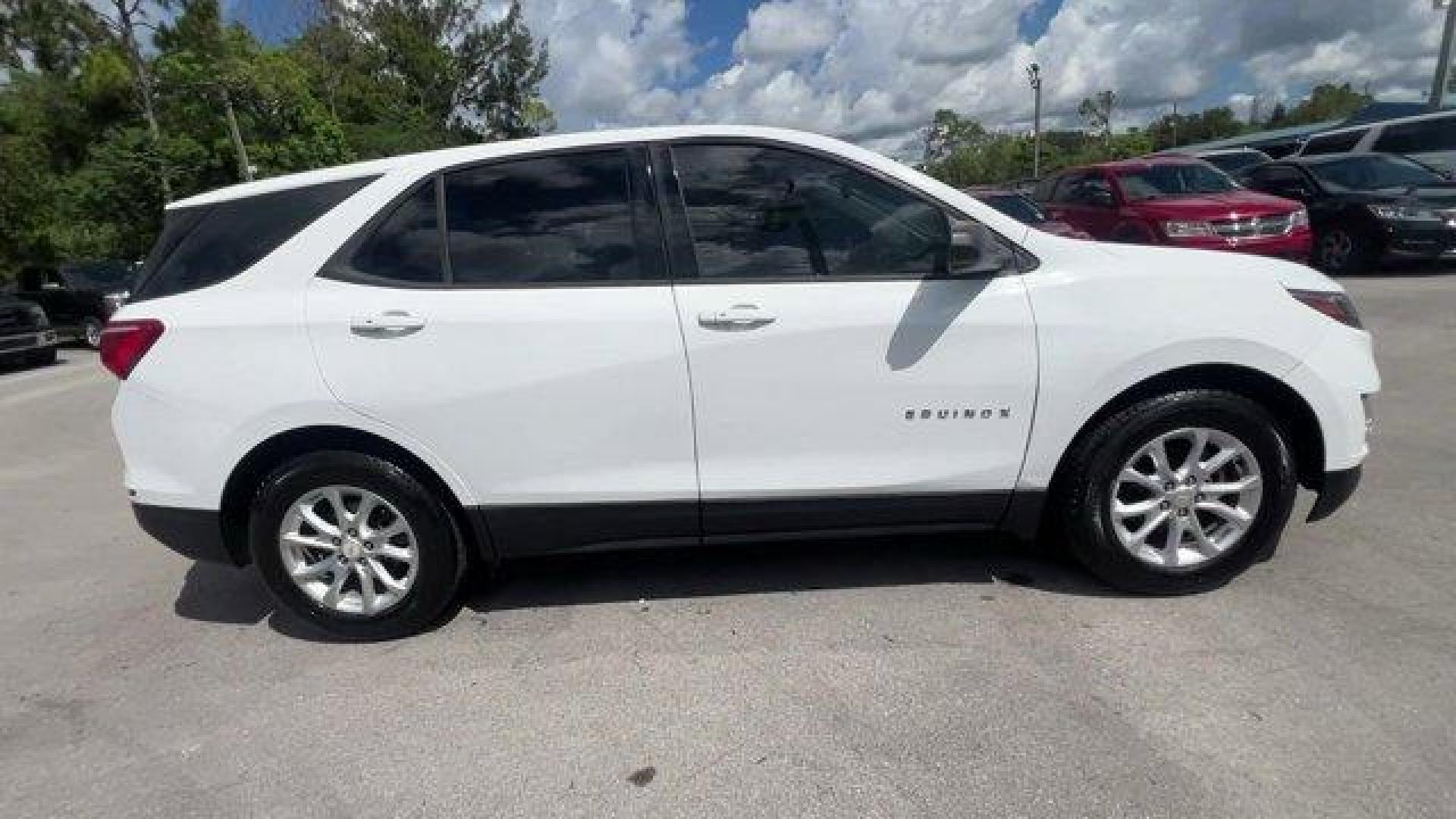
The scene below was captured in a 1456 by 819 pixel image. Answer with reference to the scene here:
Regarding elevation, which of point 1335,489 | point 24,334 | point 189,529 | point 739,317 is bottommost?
point 1335,489

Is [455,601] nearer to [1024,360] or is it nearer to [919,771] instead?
[919,771]

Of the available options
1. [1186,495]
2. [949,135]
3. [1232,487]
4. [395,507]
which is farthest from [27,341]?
[949,135]

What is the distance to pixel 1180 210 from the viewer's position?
30.8 feet

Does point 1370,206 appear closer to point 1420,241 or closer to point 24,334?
point 1420,241

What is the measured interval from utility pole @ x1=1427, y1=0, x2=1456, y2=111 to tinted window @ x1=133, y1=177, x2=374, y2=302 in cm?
2731

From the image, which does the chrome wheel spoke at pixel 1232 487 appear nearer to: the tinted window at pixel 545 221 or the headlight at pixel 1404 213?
the tinted window at pixel 545 221

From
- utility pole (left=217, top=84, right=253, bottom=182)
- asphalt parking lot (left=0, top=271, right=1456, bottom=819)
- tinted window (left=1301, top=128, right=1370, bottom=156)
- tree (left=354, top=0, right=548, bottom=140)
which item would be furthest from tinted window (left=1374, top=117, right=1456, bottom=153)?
tree (left=354, top=0, right=548, bottom=140)

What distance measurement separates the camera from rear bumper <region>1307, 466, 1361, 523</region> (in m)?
3.11

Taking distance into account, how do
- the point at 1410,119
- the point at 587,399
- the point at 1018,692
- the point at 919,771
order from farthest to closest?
the point at 1410,119
the point at 587,399
the point at 1018,692
the point at 919,771

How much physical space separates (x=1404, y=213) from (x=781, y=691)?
11623 millimetres

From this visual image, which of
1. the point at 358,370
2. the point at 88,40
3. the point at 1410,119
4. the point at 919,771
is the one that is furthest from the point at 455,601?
the point at 88,40

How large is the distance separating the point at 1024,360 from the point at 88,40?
31589 mm

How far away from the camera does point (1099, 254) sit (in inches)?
120

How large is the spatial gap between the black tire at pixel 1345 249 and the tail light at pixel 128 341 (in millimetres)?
12746
